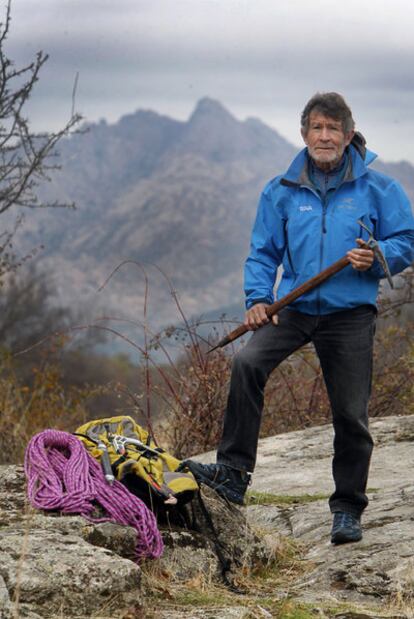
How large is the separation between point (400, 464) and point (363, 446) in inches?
86.9

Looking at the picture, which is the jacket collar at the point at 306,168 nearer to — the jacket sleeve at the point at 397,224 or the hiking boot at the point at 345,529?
the jacket sleeve at the point at 397,224

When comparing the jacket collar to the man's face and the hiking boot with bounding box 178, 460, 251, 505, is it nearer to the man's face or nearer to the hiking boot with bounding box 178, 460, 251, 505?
the man's face

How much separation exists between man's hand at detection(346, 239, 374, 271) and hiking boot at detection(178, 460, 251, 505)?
1.20 metres

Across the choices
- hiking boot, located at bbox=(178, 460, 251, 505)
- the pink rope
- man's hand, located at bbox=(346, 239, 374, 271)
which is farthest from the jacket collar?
the pink rope

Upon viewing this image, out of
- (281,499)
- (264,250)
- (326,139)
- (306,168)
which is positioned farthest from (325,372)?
(281,499)

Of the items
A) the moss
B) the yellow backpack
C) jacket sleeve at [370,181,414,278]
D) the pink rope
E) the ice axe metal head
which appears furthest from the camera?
the moss

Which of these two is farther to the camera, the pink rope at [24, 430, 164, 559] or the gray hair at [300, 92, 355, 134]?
the gray hair at [300, 92, 355, 134]

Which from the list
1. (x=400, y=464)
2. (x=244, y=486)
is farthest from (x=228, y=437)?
(x=400, y=464)

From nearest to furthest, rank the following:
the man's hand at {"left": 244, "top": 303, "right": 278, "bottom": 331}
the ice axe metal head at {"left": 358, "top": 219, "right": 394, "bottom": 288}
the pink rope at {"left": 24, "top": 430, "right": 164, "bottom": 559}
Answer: the pink rope at {"left": 24, "top": 430, "right": 164, "bottom": 559} → the ice axe metal head at {"left": 358, "top": 219, "right": 394, "bottom": 288} → the man's hand at {"left": 244, "top": 303, "right": 278, "bottom": 331}

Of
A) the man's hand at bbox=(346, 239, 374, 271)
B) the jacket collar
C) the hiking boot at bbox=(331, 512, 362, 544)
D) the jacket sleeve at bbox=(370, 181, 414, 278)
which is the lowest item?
the hiking boot at bbox=(331, 512, 362, 544)

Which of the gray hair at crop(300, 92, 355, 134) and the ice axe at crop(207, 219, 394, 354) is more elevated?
the gray hair at crop(300, 92, 355, 134)

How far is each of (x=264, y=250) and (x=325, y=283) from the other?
402mm

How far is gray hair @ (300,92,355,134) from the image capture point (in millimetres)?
5301

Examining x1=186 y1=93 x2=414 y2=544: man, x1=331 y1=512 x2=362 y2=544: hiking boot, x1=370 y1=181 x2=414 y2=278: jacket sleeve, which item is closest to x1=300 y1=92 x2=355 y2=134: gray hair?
x1=186 y1=93 x2=414 y2=544: man
